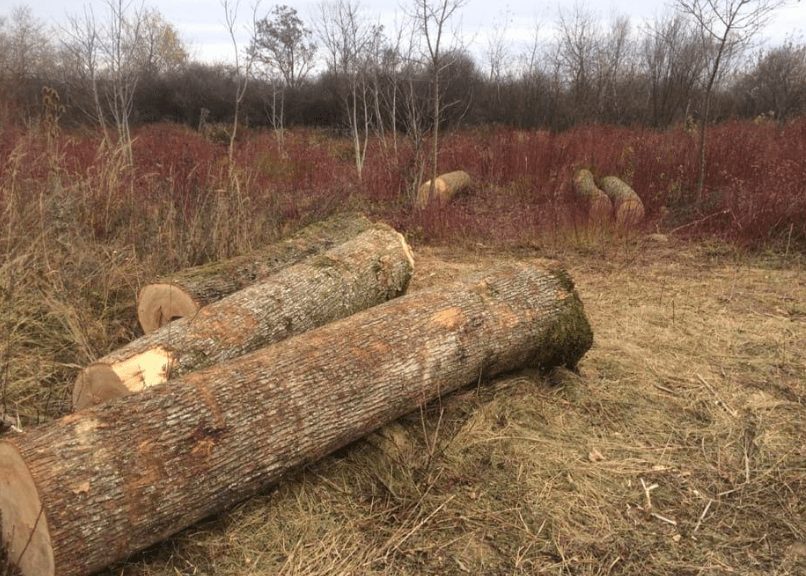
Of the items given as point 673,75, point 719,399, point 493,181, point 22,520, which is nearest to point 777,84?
point 673,75

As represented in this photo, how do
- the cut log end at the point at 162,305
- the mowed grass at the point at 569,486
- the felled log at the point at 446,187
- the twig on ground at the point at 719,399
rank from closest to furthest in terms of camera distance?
1. the mowed grass at the point at 569,486
2. the twig on ground at the point at 719,399
3. the cut log end at the point at 162,305
4. the felled log at the point at 446,187

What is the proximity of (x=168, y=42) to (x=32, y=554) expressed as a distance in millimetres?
31514

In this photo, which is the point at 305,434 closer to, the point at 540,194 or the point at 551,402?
the point at 551,402

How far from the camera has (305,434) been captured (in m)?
2.52

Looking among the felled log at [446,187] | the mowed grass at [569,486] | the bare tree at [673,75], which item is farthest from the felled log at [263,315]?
the bare tree at [673,75]

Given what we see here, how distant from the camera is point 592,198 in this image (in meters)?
8.53

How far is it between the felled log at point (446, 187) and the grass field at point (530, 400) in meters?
1.84

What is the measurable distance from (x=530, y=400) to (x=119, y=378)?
2.19m

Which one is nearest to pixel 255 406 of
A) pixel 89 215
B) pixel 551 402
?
pixel 551 402

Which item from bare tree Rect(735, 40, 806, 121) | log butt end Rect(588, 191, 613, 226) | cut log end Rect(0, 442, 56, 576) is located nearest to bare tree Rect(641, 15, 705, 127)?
bare tree Rect(735, 40, 806, 121)

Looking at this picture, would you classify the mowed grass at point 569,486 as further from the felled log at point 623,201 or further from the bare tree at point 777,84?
the bare tree at point 777,84

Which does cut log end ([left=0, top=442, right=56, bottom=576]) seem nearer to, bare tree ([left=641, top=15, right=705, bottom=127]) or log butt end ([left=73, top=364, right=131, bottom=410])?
log butt end ([left=73, top=364, right=131, bottom=410])

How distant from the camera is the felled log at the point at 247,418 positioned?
6.44 ft

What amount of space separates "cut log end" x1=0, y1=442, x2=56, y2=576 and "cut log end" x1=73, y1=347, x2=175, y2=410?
0.79m
